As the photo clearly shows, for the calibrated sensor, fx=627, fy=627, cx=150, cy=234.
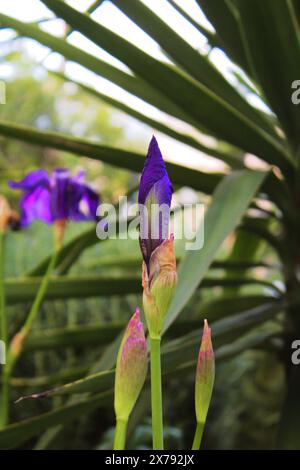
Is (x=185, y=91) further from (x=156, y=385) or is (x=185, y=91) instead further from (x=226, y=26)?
(x=156, y=385)

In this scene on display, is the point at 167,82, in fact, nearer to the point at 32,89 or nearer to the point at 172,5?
the point at 172,5

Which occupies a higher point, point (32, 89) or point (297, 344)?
point (32, 89)

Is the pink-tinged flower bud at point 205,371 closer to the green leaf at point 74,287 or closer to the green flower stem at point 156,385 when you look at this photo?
the green flower stem at point 156,385

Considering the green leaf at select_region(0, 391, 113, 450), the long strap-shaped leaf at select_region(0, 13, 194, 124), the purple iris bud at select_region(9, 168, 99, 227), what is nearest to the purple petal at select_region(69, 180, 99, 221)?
the purple iris bud at select_region(9, 168, 99, 227)

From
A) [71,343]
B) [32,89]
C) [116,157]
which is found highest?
[32,89]

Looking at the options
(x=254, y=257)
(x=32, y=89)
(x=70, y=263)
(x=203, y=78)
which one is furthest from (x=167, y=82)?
(x=32, y=89)

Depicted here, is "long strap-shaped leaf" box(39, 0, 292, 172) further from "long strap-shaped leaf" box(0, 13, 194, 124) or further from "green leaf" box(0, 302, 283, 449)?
"green leaf" box(0, 302, 283, 449)

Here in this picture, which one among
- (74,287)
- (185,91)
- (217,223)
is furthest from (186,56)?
(74,287)
